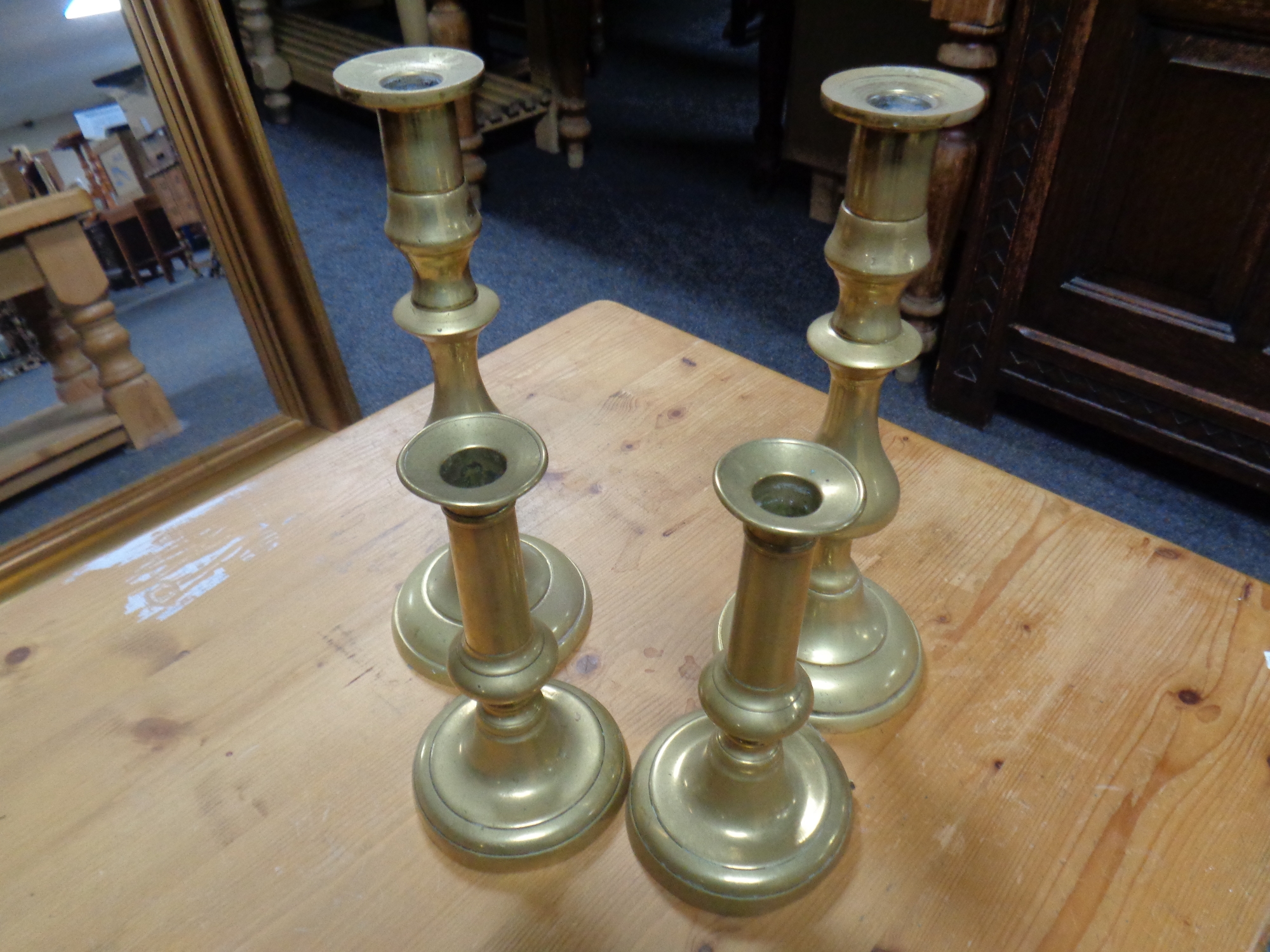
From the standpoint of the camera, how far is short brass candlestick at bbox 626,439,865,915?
34 cm

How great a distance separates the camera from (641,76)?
2518 mm

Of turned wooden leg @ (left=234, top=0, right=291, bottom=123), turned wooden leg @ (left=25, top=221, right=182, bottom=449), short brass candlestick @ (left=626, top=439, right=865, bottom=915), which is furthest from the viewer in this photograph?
turned wooden leg @ (left=234, top=0, right=291, bottom=123)

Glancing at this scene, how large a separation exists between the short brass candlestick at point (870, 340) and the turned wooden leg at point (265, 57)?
7.22 ft

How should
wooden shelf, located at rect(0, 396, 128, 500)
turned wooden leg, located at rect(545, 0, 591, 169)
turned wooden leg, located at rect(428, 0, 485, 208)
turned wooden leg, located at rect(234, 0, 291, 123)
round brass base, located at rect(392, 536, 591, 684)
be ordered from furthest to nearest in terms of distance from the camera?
turned wooden leg, located at rect(234, 0, 291, 123), turned wooden leg, located at rect(545, 0, 591, 169), turned wooden leg, located at rect(428, 0, 485, 208), wooden shelf, located at rect(0, 396, 128, 500), round brass base, located at rect(392, 536, 591, 684)

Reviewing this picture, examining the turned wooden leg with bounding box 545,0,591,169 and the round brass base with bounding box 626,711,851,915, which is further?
the turned wooden leg with bounding box 545,0,591,169

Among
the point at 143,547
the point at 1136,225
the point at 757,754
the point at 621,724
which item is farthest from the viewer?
the point at 1136,225

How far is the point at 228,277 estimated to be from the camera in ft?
3.49

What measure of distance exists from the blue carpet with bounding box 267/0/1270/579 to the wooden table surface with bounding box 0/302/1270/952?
63 cm

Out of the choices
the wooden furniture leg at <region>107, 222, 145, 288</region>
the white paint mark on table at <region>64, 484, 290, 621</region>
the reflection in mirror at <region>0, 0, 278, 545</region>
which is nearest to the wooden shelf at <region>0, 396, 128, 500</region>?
the reflection in mirror at <region>0, 0, 278, 545</region>

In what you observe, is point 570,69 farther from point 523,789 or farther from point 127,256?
point 523,789

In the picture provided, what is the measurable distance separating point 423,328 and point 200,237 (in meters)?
0.70

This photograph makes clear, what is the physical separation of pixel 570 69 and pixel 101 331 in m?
1.15

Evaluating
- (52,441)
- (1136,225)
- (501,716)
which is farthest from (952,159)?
(52,441)

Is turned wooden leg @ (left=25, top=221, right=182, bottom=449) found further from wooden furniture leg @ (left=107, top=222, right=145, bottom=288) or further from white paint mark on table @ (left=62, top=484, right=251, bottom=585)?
white paint mark on table @ (left=62, top=484, right=251, bottom=585)
